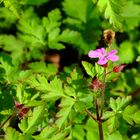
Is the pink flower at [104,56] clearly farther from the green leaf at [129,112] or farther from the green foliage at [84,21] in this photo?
the green foliage at [84,21]

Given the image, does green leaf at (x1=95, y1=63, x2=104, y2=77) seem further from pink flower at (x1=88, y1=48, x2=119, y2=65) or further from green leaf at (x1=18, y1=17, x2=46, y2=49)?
green leaf at (x1=18, y1=17, x2=46, y2=49)

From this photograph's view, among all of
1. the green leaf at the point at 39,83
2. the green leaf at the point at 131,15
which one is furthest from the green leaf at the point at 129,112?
the green leaf at the point at 131,15

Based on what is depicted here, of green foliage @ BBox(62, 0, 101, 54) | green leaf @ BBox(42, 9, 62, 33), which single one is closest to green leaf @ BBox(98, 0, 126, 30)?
green leaf @ BBox(42, 9, 62, 33)

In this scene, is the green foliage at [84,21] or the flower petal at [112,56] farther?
the green foliage at [84,21]

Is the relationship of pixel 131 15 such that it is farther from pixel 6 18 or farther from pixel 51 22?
pixel 6 18

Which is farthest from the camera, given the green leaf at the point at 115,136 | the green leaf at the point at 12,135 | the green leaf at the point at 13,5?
the green leaf at the point at 115,136

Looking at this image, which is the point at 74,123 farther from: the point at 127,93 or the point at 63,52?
the point at 63,52
